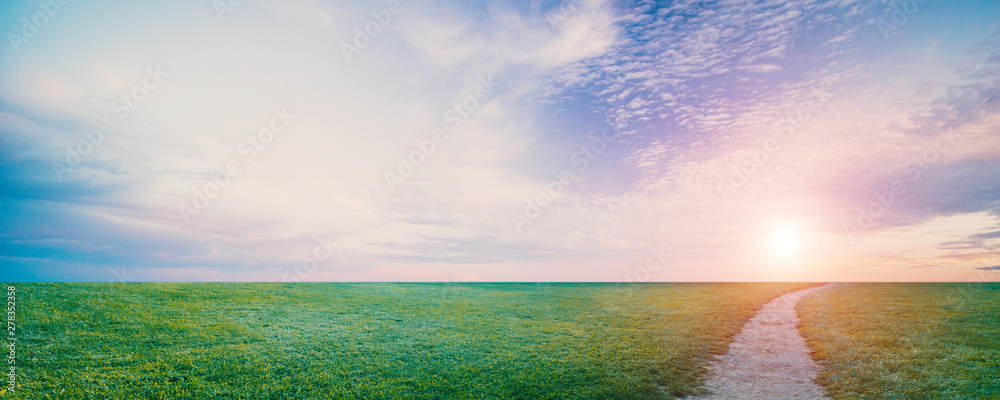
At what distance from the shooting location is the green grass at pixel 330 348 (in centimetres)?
1456

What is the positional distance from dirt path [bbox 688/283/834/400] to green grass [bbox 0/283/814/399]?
0.91 meters

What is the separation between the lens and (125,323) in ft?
66.4

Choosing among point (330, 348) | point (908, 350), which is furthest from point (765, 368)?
point (330, 348)

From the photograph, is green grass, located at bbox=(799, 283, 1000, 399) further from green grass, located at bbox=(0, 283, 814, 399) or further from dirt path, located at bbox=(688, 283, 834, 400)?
green grass, located at bbox=(0, 283, 814, 399)

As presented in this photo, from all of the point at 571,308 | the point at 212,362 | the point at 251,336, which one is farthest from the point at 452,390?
the point at 571,308

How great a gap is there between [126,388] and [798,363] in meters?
26.8

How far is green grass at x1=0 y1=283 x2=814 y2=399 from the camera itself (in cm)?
1456

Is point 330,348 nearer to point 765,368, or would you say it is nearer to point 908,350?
point 765,368

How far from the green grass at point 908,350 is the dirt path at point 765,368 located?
692 millimetres

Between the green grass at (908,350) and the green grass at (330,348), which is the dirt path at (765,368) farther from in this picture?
the green grass at (330,348)

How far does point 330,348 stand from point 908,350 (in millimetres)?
27873

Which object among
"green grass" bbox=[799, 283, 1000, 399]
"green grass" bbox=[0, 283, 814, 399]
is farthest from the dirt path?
"green grass" bbox=[0, 283, 814, 399]

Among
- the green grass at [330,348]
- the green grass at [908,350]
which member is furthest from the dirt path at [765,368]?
the green grass at [330,348]

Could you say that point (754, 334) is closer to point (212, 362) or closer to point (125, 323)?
point (212, 362)
